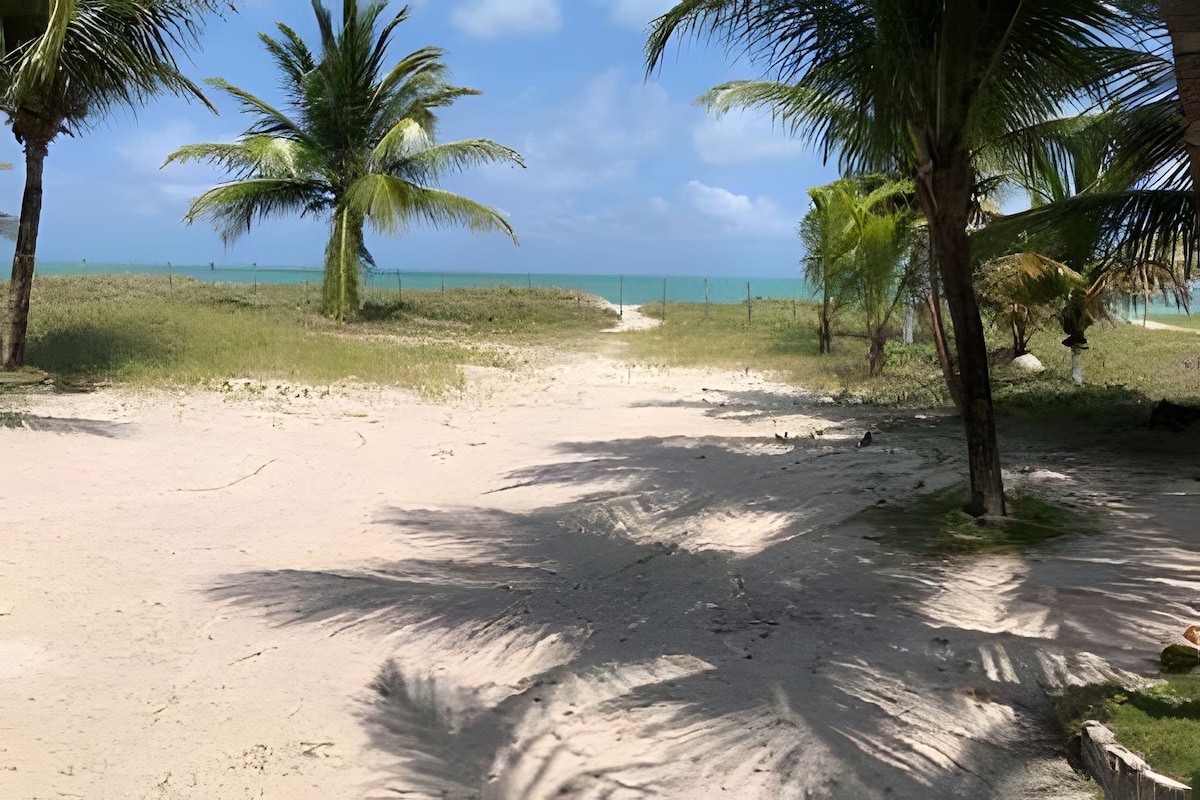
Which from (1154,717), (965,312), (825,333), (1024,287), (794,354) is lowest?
(1154,717)

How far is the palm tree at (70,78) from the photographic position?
11.6 metres

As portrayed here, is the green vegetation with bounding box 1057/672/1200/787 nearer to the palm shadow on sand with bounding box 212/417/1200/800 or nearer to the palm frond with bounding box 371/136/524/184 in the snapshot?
the palm shadow on sand with bounding box 212/417/1200/800

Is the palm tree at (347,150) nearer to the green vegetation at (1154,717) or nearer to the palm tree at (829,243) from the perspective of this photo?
the palm tree at (829,243)

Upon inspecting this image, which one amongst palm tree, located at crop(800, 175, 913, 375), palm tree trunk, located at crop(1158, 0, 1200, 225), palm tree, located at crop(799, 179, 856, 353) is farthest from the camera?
palm tree, located at crop(799, 179, 856, 353)

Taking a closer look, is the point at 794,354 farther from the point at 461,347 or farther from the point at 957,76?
the point at 957,76

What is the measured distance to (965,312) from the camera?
20.7 feet

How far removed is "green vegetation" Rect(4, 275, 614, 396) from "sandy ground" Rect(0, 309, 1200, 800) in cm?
475

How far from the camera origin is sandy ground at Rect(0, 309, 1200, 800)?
10.8 ft

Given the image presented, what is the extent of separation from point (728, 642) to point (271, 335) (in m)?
15.4

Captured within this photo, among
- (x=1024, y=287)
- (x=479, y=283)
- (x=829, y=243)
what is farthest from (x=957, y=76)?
(x=479, y=283)

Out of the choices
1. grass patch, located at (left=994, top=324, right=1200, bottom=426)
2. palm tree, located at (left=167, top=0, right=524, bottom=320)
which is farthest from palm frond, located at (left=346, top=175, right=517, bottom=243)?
grass patch, located at (left=994, top=324, right=1200, bottom=426)

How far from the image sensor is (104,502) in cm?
679

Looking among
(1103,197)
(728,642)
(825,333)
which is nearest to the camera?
(728,642)

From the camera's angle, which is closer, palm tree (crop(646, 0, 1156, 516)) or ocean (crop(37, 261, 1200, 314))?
palm tree (crop(646, 0, 1156, 516))
